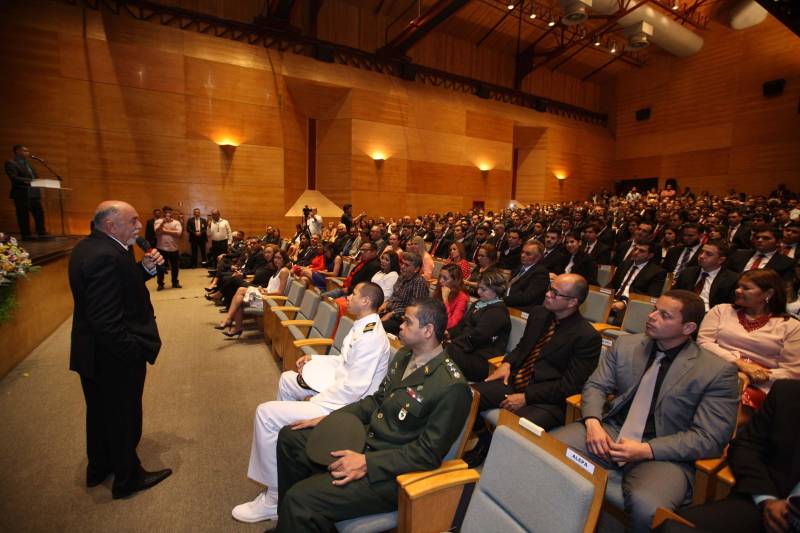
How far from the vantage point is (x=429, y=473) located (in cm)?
148

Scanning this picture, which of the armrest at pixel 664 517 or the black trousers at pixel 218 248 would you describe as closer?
the armrest at pixel 664 517

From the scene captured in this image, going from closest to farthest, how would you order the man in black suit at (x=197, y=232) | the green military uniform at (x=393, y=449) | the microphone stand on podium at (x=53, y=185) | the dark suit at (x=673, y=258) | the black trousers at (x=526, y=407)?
the green military uniform at (x=393, y=449)
the black trousers at (x=526, y=407)
the dark suit at (x=673, y=258)
the microphone stand on podium at (x=53, y=185)
the man in black suit at (x=197, y=232)

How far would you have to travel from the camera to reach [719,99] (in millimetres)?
15172

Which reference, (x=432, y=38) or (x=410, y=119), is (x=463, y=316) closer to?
(x=410, y=119)

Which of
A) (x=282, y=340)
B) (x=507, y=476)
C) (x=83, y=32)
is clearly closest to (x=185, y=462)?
(x=282, y=340)

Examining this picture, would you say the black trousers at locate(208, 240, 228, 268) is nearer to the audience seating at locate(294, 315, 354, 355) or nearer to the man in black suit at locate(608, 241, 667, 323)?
the audience seating at locate(294, 315, 354, 355)

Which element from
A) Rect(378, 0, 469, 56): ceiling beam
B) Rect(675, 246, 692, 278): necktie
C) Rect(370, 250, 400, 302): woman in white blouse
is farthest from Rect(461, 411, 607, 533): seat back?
Rect(378, 0, 469, 56): ceiling beam

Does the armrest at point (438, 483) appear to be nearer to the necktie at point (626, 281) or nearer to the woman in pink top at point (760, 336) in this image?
the woman in pink top at point (760, 336)

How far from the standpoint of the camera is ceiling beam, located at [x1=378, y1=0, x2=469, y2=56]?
36.0 feet

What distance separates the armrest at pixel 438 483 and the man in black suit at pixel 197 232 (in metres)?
9.67

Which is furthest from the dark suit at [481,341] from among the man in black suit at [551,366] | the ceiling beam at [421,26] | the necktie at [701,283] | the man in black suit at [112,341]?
the ceiling beam at [421,26]

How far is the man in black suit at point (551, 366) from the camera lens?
2.22 metres

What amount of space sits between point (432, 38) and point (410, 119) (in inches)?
123

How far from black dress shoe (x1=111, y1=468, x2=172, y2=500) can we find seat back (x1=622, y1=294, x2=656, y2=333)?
3.36 metres
